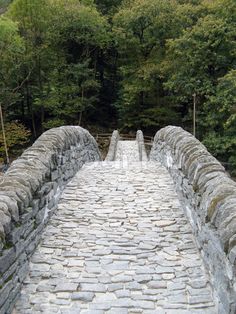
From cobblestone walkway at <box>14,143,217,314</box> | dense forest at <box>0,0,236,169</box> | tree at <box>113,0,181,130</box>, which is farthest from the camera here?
tree at <box>113,0,181,130</box>

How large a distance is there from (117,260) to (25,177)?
1.37 meters

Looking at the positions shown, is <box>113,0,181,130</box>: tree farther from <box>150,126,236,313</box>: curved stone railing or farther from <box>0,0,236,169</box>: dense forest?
<box>150,126,236,313</box>: curved stone railing

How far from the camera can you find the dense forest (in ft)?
67.9

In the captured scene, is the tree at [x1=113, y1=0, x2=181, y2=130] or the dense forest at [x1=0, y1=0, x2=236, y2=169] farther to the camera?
the tree at [x1=113, y1=0, x2=181, y2=130]

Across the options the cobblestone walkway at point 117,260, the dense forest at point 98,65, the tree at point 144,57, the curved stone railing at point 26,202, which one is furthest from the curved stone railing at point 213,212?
the tree at point 144,57

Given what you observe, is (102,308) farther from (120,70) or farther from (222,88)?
(120,70)

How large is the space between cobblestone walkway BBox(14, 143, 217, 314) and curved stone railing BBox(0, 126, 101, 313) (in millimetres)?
192

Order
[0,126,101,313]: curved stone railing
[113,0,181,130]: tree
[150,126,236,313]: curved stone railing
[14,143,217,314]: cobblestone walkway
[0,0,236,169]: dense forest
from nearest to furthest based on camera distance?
[150,126,236,313]: curved stone railing
[0,126,101,313]: curved stone railing
[14,143,217,314]: cobblestone walkway
[0,0,236,169]: dense forest
[113,0,181,130]: tree

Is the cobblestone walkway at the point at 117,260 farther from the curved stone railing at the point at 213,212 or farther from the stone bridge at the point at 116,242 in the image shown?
the curved stone railing at the point at 213,212

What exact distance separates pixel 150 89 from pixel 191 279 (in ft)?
74.2

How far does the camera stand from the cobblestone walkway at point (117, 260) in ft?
9.64

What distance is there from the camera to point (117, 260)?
360cm

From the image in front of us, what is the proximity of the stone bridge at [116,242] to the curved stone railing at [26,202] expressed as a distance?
0.01m

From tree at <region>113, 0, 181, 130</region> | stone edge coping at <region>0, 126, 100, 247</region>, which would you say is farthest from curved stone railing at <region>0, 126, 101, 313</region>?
tree at <region>113, 0, 181, 130</region>
